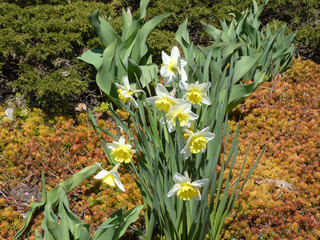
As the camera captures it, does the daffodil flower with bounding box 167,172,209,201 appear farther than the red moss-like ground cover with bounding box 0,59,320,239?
No

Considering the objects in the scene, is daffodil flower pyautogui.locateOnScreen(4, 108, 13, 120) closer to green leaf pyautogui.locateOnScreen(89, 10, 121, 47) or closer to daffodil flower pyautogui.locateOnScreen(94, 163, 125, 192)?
green leaf pyautogui.locateOnScreen(89, 10, 121, 47)

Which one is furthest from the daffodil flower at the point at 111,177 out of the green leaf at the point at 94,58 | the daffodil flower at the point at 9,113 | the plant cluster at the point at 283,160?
the daffodil flower at the point at 9,113

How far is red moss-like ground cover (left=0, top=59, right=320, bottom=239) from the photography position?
2.46 m

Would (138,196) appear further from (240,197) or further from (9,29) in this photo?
(9,29)

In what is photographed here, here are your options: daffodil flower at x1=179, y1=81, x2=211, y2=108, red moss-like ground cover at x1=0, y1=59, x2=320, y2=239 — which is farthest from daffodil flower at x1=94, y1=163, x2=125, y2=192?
red moss-like ground cover at x1=0, y1=59, x2=320, y2=239

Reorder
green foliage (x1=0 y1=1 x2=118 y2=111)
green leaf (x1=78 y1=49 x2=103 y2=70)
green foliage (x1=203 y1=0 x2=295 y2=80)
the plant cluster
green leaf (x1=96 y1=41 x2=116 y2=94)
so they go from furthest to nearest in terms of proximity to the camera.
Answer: green foliage (x1=203 y1=0 x2=295 y2=80), green foliage (x1=0 y1=1 x2=118 y2=111), green leaf (x1=78 y1=49 x2=103 y2=70), green leaf (x1=96 y1=41 x2=116 y2=94), the plant cluster

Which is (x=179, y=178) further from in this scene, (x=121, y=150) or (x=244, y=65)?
(x=244, y=65)

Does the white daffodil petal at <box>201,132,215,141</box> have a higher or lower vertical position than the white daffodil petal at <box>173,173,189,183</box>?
higher

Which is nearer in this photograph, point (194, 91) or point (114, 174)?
point (114, 174)

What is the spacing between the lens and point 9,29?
358 cm

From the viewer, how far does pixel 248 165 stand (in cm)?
294

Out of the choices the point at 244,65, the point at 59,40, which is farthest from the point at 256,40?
the point at 59,40

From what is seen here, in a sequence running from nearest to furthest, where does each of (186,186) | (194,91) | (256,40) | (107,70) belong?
(186,186) < (194,91) < (107,70) < (256,40)

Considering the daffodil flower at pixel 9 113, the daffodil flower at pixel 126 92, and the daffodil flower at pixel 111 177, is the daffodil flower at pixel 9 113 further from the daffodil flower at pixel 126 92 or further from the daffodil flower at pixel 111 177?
the daffodil flower at pixel 111 177
